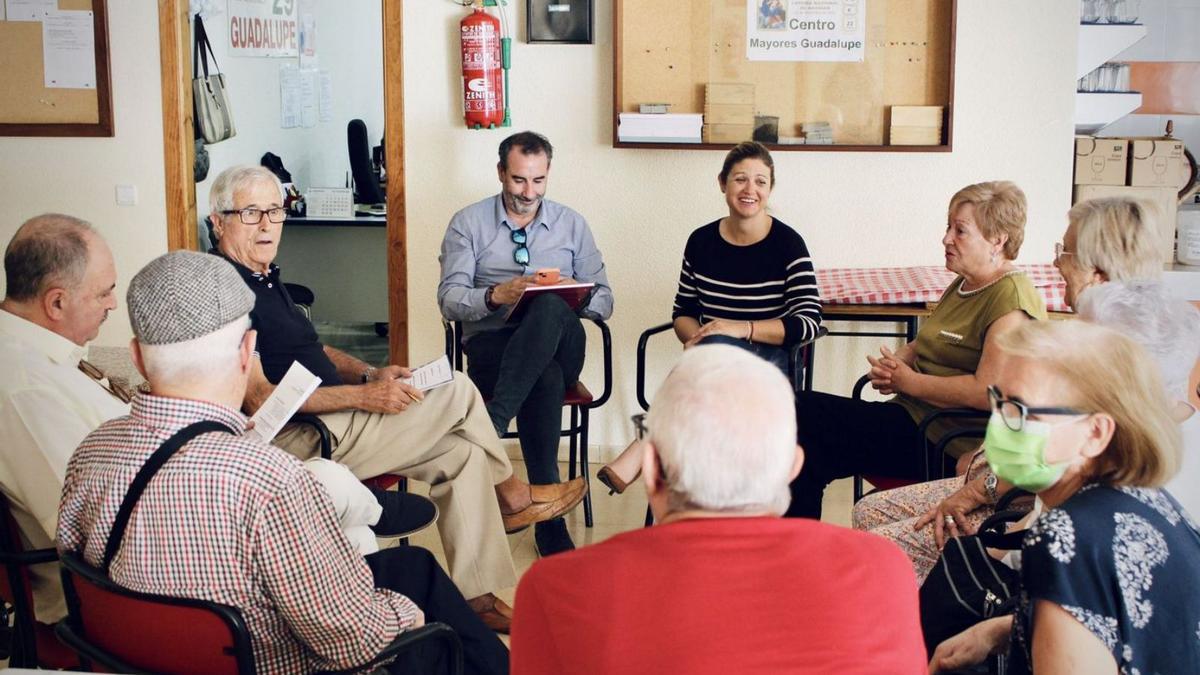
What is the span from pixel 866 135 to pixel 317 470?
2.87 metres

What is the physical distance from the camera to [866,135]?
15.0 feet

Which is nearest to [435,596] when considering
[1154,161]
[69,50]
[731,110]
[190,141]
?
[731,110]

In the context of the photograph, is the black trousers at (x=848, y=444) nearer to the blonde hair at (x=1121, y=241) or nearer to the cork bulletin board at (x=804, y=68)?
the blonde hair at (x=1121, y=241)

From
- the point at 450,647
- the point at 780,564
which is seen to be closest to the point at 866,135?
the point at 450,647

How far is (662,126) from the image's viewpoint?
14.9 ft

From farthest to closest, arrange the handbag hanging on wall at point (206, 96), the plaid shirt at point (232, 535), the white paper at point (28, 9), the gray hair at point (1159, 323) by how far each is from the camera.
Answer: the handbag hanging on wall at point (206, 96), the white paper at point (28, 9), the gray hair at point (1159, 323), the plaid shirt at point (232, 535)

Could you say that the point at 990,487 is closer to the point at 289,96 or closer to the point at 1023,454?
the point at 1023,454

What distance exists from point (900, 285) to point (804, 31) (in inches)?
40.8

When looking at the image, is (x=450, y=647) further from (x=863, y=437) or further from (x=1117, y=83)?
(x=1117, y=83)

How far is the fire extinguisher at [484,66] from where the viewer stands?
456 centimetres

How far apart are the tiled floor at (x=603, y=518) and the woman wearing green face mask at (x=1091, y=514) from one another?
201 centimetres

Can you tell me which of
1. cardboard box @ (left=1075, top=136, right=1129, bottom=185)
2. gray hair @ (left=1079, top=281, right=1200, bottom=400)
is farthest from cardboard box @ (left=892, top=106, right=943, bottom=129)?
Answer: gray hair @ (left=1079, top=281, right=1200, bottom=400)

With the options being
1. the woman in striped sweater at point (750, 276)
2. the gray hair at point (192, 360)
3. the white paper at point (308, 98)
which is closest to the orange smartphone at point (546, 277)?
the woman in striped sweater at point (750, 276)

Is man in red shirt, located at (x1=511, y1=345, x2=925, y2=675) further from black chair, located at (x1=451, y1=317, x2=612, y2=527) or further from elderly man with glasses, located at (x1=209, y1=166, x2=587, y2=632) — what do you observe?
black chair, located at (x1=451, y1=317, x2=612, y2=527)
